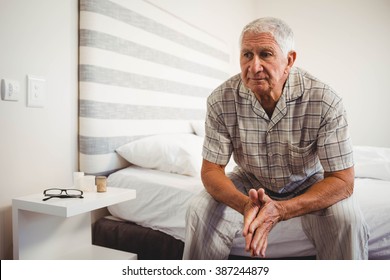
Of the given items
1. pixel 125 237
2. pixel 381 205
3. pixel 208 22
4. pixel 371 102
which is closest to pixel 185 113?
pixel 208 22

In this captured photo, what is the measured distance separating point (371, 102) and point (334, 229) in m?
2.26

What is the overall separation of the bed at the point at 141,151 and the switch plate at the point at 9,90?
29 cm

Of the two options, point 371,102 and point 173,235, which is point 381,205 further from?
point 371,102

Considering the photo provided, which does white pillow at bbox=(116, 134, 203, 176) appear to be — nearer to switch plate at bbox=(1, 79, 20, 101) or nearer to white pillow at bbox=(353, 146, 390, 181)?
switch plate at bbox=(1, 79, 20, 101)

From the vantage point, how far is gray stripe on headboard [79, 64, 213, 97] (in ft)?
4.77

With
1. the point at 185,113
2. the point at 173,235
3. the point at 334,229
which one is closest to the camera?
the point at 334,229

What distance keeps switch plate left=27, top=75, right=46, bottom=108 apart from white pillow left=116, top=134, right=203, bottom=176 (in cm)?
42

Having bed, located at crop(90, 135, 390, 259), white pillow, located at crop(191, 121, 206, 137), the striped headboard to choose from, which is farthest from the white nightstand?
white pillow, located at crop(191, 121, 206, 137)

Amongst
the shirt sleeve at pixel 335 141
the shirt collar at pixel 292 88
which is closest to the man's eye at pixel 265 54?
the shirt collar at pixel 292 88

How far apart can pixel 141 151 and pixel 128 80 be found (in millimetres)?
348

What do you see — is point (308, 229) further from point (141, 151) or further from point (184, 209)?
point (141, 151)

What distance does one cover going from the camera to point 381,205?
1146 mm

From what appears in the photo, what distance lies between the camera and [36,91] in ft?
4.18

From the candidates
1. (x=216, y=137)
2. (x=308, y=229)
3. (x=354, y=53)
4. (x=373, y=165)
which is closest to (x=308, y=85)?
(x=216, y=137)
